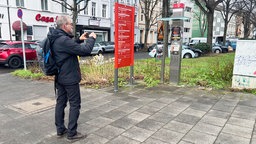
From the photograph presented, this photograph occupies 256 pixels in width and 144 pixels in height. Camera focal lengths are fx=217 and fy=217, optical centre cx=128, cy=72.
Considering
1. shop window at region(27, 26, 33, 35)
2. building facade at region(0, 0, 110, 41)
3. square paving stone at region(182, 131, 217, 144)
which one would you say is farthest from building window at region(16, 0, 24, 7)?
square paving stone at region(182, 131, 217, 144)

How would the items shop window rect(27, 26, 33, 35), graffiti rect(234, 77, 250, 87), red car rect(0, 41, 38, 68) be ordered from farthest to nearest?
shop window rect(27, 26, 33, 35) → red car rect(0, 41, 38, 68) → graffiti rect(234, 77, 250, 87)

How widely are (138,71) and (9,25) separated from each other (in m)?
18.5

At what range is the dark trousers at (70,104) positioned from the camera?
313 cm

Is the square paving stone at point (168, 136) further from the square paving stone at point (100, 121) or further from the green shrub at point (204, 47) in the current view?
the green shrub at point (204, 47)

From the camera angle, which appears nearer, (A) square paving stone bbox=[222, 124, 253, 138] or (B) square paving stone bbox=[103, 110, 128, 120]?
(A) square paving stone bbox=[222, 124, 253, 138]

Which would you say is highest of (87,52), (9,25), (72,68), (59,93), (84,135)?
(9,25)

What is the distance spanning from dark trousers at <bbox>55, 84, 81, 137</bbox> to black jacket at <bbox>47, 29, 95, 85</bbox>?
0.12 m

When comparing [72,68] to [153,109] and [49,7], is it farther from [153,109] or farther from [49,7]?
[49,7]

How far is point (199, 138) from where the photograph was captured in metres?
3.32

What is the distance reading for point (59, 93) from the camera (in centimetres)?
328

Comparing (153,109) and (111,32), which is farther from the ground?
(111,32)

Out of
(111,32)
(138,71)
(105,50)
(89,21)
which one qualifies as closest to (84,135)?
(138,71)

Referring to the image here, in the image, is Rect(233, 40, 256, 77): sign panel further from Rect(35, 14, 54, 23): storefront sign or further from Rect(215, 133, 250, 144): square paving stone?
Rect(35, 14, 54, 23): storefront sign

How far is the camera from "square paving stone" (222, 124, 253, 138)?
11.4ft
